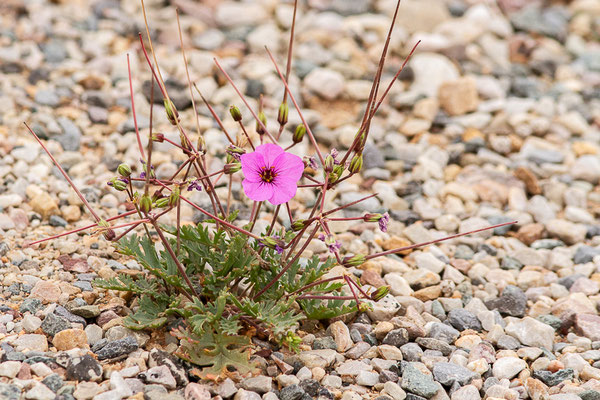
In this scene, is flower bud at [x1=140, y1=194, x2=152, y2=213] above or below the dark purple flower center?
below

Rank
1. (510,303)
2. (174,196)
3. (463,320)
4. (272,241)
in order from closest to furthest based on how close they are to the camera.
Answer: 1. (174,196)
2. (272,241)
3. (463,320)
4. (510,303)

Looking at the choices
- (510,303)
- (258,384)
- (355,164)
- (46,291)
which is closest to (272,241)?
(355,164)

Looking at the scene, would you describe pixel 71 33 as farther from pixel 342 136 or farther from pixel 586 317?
pixel 586 317

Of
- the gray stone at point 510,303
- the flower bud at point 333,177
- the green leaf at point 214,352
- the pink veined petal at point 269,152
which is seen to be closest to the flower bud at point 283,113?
the pink veined petal at point 269,152

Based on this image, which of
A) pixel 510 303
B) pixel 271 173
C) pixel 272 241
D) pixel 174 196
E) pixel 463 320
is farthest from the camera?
pixel 510 303

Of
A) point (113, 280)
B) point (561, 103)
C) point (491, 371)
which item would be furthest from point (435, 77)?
point (113, 280)

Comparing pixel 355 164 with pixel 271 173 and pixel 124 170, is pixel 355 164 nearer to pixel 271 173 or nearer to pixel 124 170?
pixel 271 173

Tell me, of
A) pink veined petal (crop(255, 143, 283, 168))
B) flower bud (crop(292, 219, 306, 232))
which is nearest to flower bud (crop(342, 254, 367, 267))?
flower bud (crop(292, 219, 306, 232))

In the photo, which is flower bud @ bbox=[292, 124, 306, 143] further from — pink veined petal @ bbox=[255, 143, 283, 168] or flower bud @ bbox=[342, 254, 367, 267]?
flower bud @ bbox=[342, 254, 367, 267]
